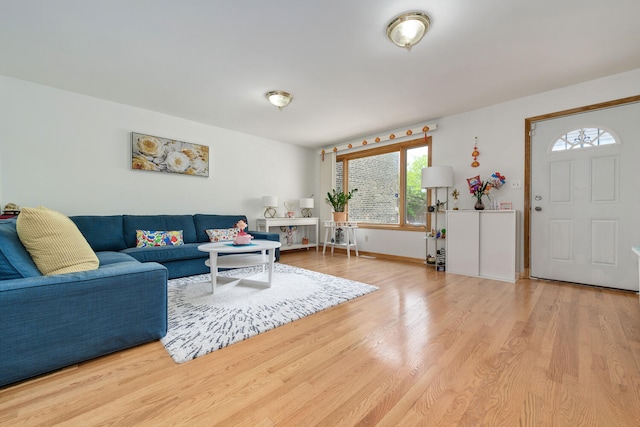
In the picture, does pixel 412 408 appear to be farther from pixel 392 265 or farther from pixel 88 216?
pixel 88 216

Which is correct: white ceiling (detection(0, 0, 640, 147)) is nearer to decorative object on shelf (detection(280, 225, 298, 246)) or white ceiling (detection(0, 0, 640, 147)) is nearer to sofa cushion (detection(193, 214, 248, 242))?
sofa cushion (detection(193, 214, 248, 242))

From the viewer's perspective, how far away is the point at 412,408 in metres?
1.11

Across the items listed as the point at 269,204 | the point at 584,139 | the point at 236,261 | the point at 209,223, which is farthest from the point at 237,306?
the point at 584,139

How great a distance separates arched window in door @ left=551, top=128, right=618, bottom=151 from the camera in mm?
2838

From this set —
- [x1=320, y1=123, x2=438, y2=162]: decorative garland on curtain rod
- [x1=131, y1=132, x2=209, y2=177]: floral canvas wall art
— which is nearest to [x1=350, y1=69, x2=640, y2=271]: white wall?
[x1=320, y1=123, x2=438, y2=162]: decorative garland on curtain rod

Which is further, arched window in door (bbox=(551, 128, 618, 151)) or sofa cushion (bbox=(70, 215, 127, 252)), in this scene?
sofa cushion (bbox=(70, 215, 127, 252))

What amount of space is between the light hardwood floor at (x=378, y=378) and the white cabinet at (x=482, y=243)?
106 cm

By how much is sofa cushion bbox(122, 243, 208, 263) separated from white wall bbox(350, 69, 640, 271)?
10.9 ft

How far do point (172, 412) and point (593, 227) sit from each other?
162 inches

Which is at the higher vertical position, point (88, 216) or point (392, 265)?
point (88, 216)

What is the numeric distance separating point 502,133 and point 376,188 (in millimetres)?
2141

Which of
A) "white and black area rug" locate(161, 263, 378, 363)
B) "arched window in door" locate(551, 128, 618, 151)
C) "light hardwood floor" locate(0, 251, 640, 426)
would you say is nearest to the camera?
"light hardwood floor" locate(0, 251, 640, 426)

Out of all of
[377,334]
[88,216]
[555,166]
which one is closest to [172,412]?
[377,334]

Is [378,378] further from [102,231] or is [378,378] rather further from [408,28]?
[102,231]
